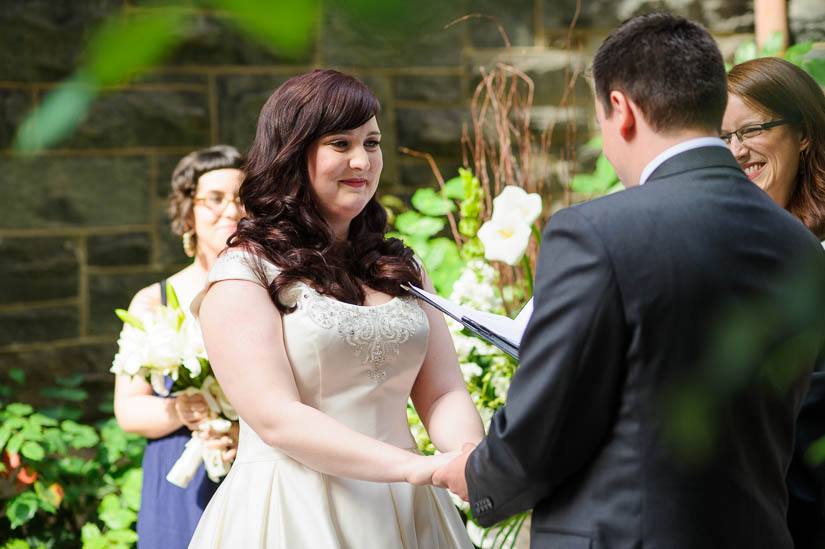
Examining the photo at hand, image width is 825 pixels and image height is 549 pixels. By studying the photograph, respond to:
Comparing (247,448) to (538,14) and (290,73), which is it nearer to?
(290,73)

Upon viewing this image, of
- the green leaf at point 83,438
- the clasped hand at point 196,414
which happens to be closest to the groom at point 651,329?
the clasped hand at point 196,414

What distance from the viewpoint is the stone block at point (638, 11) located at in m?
3.65

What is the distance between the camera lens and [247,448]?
169 centimetres

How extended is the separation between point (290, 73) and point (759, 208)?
2.81 m

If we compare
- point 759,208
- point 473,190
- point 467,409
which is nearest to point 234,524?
point 467,409

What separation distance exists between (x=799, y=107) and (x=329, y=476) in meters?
1.33

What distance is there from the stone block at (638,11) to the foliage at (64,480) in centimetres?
259

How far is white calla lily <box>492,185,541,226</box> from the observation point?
7.30 ft

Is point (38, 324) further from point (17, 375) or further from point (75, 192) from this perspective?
point (75, 192)

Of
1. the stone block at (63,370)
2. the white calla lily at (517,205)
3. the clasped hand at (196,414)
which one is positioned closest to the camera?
the clasped hand at (196,414)

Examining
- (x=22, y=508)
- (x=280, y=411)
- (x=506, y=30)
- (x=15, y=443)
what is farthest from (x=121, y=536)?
(x=506, y=30)

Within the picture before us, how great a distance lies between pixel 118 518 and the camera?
2939 mm

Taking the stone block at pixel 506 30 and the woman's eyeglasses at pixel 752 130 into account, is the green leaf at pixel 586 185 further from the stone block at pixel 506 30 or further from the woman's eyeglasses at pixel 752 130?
the woman's eyeglasses at pixel 752 130

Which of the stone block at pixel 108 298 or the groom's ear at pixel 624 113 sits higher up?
the groom's ear at pixel 624 113
